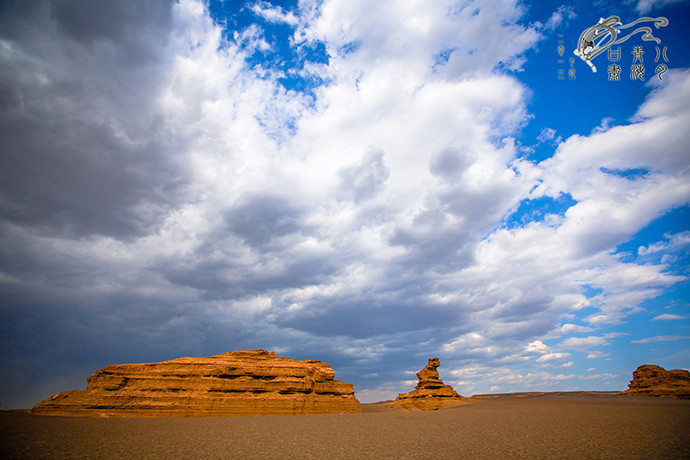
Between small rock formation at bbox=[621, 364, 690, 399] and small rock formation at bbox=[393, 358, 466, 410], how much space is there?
3963cm

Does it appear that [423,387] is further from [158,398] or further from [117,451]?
[117,451]

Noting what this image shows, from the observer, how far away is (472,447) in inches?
600

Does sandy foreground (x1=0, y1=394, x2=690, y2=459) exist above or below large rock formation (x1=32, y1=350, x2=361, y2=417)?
below

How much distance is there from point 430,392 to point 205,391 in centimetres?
4581

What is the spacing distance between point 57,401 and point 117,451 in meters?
30.3

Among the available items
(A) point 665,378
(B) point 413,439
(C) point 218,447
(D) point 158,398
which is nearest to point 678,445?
(B) point 413,439

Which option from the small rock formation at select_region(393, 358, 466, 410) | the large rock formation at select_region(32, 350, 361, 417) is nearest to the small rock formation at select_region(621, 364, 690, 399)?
the small rock formation at select_region(393, 358, 466, 410)

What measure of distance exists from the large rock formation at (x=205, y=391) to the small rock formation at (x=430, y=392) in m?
26.3

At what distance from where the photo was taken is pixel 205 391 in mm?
37125

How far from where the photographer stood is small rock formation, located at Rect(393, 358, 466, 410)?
62062mm

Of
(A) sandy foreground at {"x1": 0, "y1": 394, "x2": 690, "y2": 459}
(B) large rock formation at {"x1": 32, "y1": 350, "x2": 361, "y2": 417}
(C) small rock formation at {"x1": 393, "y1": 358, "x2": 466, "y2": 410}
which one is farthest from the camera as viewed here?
(C) small rock formation at {"x1": 393, "y1": 358, "x2": 466, "y2": 410}

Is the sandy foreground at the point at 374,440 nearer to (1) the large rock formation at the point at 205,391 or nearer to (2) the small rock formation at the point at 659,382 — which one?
(1) the large rock formation at the point at 205,391

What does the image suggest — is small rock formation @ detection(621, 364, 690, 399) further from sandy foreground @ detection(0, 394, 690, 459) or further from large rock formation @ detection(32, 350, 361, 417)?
large rock formation @ detection(32, 350, 361, 417)

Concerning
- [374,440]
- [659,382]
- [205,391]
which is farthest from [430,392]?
[374,440]
